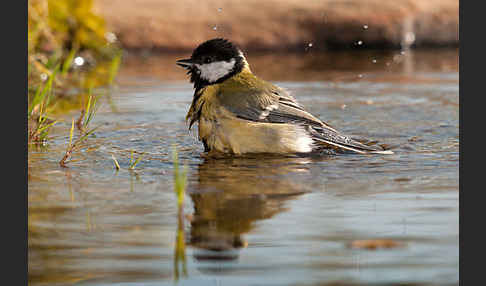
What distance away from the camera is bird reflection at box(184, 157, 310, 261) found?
3359mm

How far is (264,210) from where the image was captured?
3.93 meters

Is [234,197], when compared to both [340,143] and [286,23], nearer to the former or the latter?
[340,143]

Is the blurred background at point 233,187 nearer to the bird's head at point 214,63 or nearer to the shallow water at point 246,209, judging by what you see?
the shallow water at point 246,209

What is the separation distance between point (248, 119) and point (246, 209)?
5.79 ft

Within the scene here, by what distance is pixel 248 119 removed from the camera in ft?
18.5

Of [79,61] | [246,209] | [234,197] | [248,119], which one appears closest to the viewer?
[246,209]

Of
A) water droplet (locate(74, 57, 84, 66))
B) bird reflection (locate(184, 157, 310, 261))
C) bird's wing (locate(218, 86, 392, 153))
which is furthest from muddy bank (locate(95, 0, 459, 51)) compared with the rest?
bird reflection (locate(184, 157, 310, 261))

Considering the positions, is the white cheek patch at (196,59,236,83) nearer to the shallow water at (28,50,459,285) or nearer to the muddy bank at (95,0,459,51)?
the shallow water at (28,50,459,285)

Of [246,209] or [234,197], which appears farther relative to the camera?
[234,197]

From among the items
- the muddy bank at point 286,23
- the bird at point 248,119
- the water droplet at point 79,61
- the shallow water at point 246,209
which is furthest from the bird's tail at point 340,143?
the muddy bank at point 286,23

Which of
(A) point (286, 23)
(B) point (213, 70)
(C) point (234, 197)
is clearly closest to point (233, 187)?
(C) point (234, 197)

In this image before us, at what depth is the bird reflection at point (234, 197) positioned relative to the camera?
11.0 ft

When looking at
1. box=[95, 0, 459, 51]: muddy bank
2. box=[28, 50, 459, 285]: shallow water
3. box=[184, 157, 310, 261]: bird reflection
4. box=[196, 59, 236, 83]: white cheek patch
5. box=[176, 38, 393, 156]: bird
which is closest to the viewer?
box=[28, 50, 459, 285]: shallow water

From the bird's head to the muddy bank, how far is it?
21.7ft
